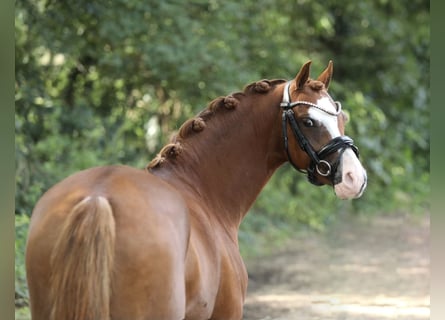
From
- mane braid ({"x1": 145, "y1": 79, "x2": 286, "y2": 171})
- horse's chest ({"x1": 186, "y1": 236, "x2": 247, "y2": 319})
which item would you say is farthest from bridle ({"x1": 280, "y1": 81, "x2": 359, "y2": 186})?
horse's chest ({"x1": 186, "y1": 236, "x2": 247, "y2": 319})

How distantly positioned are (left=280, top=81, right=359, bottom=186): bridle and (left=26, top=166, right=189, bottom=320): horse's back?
102 centimetres

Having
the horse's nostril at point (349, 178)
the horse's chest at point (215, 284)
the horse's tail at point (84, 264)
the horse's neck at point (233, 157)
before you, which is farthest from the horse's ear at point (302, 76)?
the horse's tail at point (84, 264)

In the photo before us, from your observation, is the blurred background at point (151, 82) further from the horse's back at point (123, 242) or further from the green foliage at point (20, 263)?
the horse's back at point (123, 242)

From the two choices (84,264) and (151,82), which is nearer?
(84,264)

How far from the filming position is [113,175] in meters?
3.02

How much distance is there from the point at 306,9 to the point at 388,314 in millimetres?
6056

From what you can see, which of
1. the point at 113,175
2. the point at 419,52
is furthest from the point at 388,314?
the point at 419,52

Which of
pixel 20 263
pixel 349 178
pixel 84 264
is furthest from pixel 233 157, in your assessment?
pixel 20 263

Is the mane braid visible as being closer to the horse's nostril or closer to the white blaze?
the white blaze

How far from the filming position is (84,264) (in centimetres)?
273

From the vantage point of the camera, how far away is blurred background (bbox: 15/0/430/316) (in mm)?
8086

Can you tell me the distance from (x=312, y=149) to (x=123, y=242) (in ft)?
4.41

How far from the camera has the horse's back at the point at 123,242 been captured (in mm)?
2799

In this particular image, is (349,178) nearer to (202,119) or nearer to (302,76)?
(302,76)
